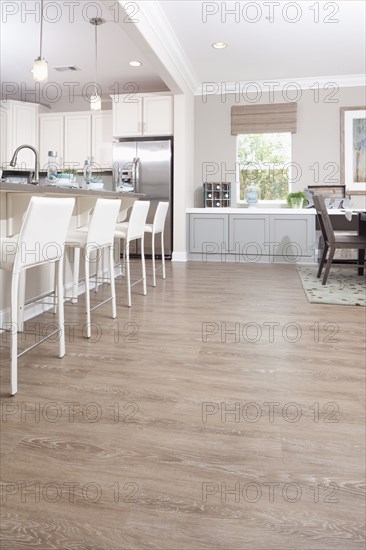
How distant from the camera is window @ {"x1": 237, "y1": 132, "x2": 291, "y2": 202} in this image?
22.6 feet

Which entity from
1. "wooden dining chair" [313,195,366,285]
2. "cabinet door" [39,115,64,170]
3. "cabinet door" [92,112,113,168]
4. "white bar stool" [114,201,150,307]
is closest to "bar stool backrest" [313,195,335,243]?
"wooden dining chair" [313,195,366,285]

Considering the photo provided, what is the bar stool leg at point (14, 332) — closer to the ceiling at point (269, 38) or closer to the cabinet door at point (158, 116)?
the ceiling at point (269, 38)

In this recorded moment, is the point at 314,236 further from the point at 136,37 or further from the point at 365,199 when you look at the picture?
the point at 136,37

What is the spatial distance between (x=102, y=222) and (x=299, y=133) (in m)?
4.73

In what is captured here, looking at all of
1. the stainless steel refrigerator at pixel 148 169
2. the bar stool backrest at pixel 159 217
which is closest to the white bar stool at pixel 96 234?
the bar stool backrest at pixel 159 217

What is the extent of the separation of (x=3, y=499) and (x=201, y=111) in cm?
661

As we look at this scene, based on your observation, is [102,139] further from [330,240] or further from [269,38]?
[330,240]

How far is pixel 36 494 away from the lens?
1.22 meters

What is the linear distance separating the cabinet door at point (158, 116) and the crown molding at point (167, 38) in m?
0.41

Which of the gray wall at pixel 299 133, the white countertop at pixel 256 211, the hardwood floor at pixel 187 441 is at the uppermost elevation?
the gray wall at pixel 299 133

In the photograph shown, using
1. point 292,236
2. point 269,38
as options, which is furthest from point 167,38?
point 292,236

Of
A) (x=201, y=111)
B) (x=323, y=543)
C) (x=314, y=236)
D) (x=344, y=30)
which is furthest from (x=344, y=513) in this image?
(x=201, y=111)

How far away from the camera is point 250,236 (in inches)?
258

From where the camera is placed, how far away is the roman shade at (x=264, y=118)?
22.0ft
